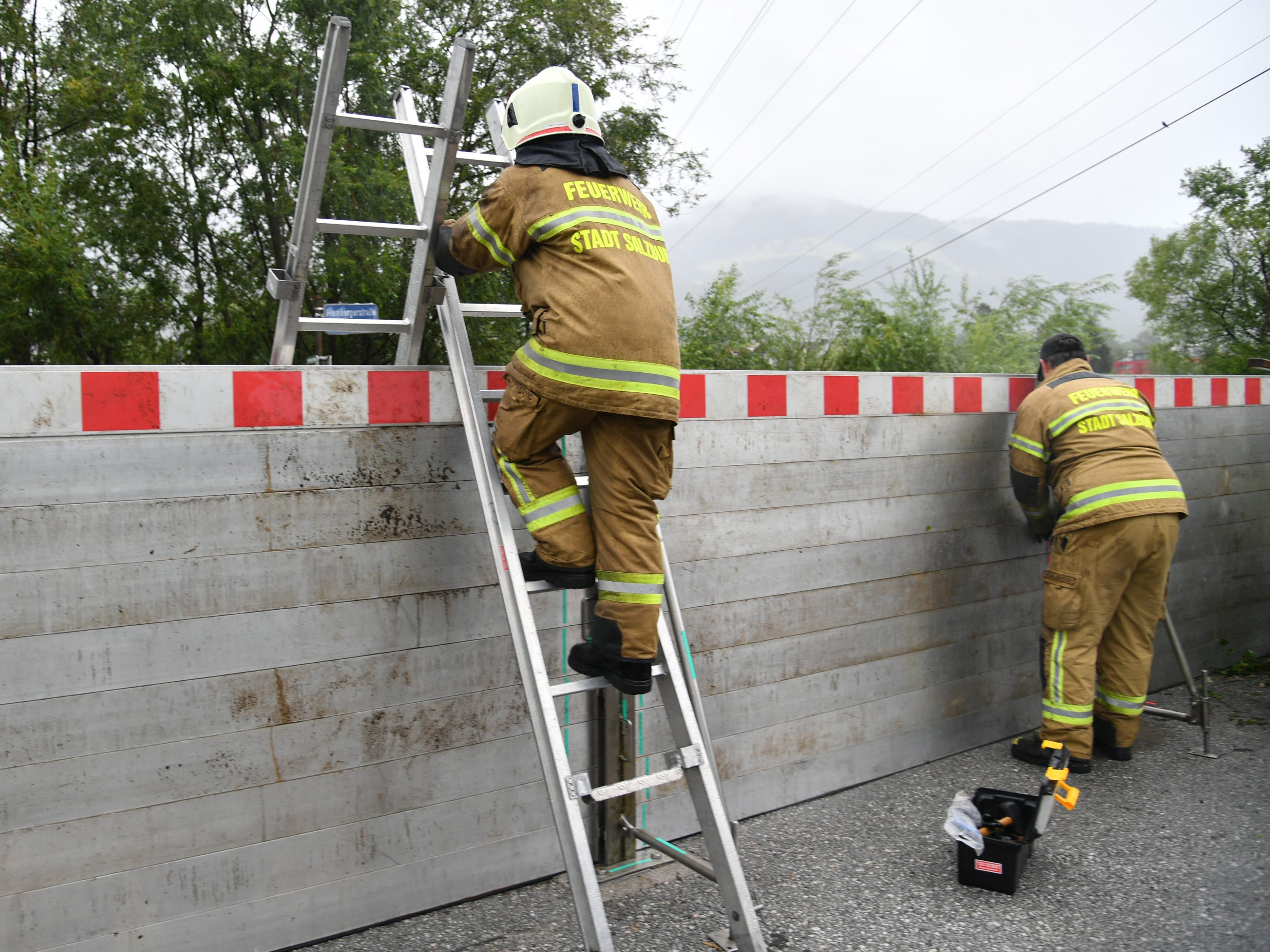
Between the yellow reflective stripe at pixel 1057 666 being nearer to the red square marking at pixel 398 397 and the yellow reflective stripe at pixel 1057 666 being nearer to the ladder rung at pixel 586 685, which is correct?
the ladder rung at pixel 586 685

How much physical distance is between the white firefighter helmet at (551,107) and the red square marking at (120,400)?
116 cm

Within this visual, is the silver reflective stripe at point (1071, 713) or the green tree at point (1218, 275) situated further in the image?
the green tree at point (1218, 275)

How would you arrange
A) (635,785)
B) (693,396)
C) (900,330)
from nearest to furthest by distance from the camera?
(635,785)
(693,396)
(900,330)

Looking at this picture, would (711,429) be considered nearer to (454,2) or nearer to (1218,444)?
(1218,444)

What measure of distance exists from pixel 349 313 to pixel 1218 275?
89.3 feet

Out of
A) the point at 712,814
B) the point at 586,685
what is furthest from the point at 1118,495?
the point at 586,685

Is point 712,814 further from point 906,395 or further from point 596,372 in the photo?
point 906,395

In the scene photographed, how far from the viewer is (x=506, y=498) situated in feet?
8.71

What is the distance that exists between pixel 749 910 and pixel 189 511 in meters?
1.75

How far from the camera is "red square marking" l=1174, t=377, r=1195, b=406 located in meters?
4.75

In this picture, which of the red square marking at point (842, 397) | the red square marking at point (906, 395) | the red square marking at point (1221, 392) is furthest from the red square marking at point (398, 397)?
the red square marking at point (1221, 392)

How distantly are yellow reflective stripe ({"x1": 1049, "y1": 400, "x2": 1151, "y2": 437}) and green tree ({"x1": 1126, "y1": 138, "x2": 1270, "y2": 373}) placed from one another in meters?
20.8

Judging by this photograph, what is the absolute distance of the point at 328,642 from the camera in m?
2.48

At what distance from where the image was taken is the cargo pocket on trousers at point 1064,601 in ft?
12.2
